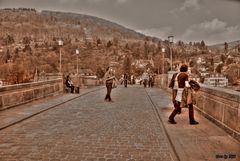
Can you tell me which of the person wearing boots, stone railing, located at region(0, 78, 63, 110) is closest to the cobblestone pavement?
the person wearing boots

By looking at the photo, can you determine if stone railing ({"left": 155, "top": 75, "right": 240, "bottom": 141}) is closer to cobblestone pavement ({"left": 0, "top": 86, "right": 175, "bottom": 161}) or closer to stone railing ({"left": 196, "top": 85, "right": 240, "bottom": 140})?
stone railing ({"left": 196, "top": 85, "right": 240, "bottom": 140})

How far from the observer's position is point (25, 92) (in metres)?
13.9

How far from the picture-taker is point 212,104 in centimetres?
894

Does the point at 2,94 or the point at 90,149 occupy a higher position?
the point at 2,94

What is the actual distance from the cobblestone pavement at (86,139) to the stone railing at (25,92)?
7.60 feet

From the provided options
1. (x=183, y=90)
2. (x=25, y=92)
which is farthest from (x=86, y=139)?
(x=25, y=92)

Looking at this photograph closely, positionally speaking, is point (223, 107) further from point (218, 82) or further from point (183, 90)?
point (218, 82)

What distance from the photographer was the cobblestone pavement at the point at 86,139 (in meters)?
5.67

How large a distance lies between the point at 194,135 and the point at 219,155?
5.65 ft

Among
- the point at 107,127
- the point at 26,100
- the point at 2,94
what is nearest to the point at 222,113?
the point at 107,127

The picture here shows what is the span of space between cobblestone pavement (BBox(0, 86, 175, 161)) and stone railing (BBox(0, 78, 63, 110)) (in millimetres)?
2317

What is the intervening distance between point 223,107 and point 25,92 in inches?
373

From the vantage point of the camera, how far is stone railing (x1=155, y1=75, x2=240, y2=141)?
264 inches

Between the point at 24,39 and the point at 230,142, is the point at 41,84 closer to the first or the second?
the point at 230,142
